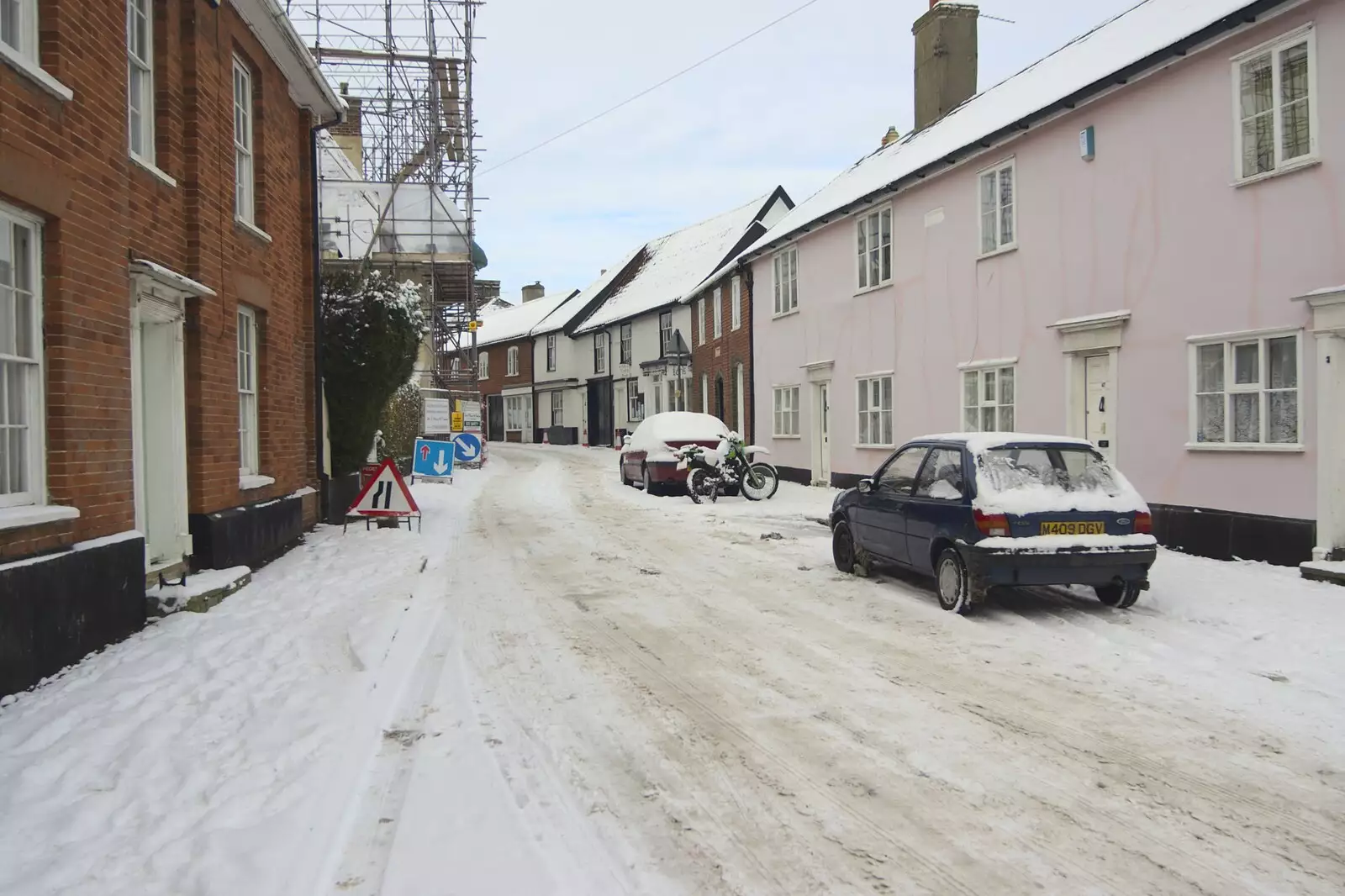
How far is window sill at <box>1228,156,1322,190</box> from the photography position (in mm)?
9281

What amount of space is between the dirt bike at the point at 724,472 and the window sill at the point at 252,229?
28.9 ft

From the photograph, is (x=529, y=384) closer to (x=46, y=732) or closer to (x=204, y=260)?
(x=204, y=260)

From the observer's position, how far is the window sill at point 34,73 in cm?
555

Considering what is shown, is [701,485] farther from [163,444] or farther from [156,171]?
[156,171]

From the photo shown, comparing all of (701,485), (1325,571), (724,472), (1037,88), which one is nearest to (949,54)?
(1037,88)

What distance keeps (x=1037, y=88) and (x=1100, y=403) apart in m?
5.58

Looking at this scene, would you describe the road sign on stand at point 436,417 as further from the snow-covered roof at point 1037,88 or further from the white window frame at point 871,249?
the white window frame at point 871,249

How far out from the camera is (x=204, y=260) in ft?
28.9

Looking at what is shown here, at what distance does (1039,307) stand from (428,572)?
9.08 metres

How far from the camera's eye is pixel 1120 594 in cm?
802

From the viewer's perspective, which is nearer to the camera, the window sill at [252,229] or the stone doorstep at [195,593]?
the stone doorstep at [195,593]

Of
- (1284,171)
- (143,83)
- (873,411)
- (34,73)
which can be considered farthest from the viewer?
(873,411)

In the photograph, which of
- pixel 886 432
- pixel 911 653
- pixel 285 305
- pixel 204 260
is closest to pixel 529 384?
pixel 886 432

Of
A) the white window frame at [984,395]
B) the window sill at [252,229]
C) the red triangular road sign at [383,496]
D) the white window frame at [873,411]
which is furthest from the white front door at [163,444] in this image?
the white window frame at [873,411]
